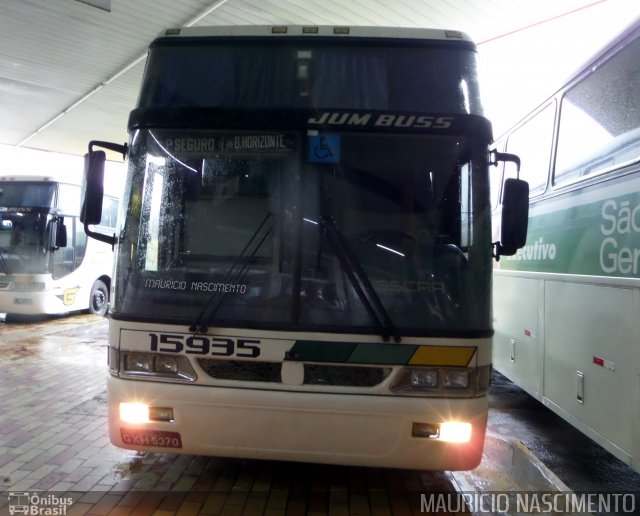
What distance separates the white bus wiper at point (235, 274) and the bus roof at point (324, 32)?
1.37 metres

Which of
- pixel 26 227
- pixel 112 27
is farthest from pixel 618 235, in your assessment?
pixel 26 227

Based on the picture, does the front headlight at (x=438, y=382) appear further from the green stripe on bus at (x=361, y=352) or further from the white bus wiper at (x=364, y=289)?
the white bus wiper at (x=364, y=289)

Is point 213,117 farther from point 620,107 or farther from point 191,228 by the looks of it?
point 620,107

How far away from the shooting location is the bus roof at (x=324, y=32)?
3584mm

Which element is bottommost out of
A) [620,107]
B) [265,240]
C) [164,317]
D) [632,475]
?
[632,475]

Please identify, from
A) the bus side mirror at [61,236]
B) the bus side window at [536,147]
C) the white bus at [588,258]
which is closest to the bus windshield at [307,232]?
the white bus at [588,258]

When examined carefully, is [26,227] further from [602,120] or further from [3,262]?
[602,120]

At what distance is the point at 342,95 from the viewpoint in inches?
136

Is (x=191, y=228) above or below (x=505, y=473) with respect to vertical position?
above

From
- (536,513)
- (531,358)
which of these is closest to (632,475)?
(531,358)

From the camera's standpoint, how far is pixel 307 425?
3.18 metres

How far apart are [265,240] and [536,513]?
8.49 feet

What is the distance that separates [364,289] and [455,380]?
815 mm

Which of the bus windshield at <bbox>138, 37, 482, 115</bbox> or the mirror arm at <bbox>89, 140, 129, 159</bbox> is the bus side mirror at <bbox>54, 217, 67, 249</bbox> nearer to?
the mirror arm at <bbox>89, 140, 129, 159</bbox>
